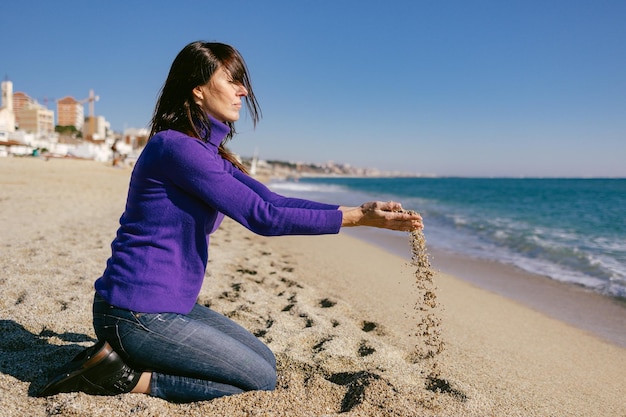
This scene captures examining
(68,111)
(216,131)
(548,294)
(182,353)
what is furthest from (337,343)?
(68,111)

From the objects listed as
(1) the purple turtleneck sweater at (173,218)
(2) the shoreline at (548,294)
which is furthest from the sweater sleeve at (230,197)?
(2) the shoreline at (548,294)

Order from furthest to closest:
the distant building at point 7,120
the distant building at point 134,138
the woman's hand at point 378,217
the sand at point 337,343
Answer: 1. the distant building at point 134,138
2. the distant building at point 7,120
3. the sand at point 337,343
4. the woman's hand at point 378,217

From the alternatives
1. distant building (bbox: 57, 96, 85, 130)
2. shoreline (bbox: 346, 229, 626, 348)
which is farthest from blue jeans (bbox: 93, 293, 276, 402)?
distant building (bbox: 57, 96, 85, 130)

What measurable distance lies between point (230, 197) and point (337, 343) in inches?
59.8

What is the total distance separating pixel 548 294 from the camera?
5.40 m

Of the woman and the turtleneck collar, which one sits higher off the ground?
the turtleneck collar

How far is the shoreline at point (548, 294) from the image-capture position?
433cm

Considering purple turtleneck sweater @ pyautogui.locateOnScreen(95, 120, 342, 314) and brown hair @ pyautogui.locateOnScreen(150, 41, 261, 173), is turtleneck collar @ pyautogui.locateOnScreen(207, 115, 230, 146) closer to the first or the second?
brown hair @ pyautogui.locateOnScreen(150, 41, 261, 173)

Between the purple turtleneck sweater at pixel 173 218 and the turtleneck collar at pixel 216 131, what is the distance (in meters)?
0.14

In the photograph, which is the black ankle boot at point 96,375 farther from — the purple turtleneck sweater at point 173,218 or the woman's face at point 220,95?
the woman's face at point 220,95

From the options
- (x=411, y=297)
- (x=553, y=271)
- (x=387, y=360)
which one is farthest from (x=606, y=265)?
(x=387, y=360)

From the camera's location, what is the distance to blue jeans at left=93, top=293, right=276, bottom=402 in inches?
77.2

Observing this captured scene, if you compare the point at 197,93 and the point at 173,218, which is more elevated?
the point at 197,93

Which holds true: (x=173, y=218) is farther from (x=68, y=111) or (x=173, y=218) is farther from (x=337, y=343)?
(x=68, y=111)
